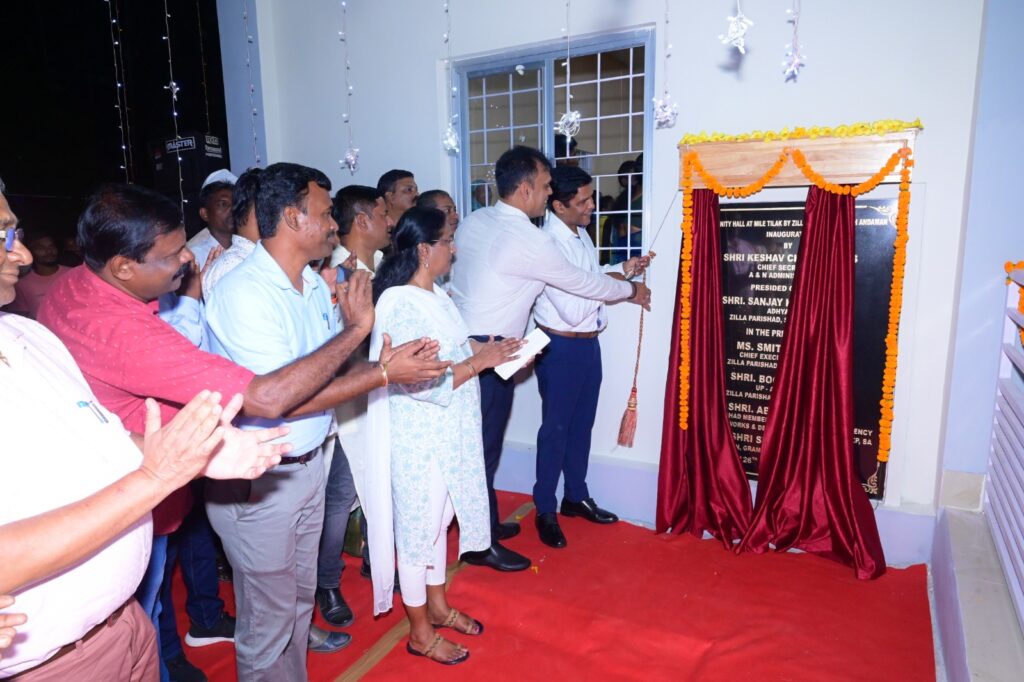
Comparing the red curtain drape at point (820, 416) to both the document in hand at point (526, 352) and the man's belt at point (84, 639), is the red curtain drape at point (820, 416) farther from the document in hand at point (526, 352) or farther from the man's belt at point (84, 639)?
the man's belt at point (84, 639)

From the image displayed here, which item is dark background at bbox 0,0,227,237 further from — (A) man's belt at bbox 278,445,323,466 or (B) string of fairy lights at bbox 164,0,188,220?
(A) man's belt at bbox 278,445,323,466

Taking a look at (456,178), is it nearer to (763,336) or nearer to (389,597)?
(763,336)

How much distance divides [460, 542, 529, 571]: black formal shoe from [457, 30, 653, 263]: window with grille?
5.64 ft

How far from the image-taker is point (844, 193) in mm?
2814

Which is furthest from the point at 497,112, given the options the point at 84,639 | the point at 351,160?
the point at 84,639

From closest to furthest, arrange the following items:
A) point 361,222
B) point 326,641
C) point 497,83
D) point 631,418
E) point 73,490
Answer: point 73,490, point 326,641, point 361,222, point 631,418, point 497,83

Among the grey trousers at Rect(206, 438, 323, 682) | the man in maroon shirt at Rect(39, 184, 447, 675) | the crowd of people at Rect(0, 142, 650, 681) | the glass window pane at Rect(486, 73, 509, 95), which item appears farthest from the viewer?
the glass window pane at Rect(486, 73, 509, 95)

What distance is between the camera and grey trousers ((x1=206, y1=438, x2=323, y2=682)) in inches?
70.0

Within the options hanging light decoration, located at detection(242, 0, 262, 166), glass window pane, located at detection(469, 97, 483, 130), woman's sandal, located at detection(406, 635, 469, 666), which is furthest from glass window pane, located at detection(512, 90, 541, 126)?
woman's sandal, located at detection(406, 635, 469, 666)

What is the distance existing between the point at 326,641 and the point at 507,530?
117 centimetres

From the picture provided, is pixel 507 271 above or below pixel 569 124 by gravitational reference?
below

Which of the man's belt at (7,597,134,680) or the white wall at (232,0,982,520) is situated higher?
the white wall at (232,0,982,520)

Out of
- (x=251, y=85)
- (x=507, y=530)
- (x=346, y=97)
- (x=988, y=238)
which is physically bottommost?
(x=507, y=530)

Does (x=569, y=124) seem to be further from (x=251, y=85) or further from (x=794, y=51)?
(x=251, y=85)
